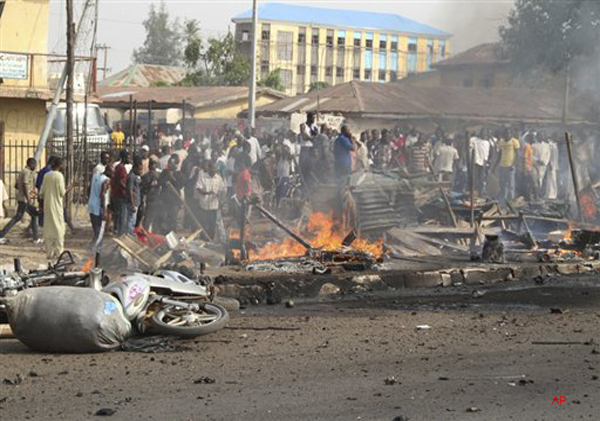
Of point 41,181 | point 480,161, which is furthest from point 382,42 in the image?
point 41,181

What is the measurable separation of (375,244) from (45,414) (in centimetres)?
1092

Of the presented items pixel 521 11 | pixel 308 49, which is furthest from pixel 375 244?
pixel 308 49

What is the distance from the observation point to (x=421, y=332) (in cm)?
998

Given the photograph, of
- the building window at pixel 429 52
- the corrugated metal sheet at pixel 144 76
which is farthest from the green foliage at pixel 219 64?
the building window at pixel 429 52

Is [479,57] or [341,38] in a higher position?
[341,38]

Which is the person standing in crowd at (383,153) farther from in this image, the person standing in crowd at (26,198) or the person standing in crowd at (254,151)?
the person standing in crowd at (26,198)

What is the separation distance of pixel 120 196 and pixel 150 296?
7.67 m

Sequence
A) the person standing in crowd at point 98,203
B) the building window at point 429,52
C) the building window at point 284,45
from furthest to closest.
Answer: the building window at point 284,45, the building window at point 429,52, the person standing in crowd at point 98,203

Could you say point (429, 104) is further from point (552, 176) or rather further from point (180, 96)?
point (180, 96)

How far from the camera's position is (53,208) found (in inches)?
616

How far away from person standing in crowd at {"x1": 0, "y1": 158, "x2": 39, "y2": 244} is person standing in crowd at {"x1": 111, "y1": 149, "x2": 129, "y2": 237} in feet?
5.03

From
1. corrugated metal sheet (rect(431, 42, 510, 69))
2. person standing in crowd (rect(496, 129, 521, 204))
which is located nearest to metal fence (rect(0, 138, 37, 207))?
person standing in crowd (rect(496, 129, 521, 204))

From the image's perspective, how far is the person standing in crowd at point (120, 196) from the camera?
1683cm

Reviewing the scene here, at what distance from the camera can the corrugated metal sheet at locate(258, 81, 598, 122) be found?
1406 inches
